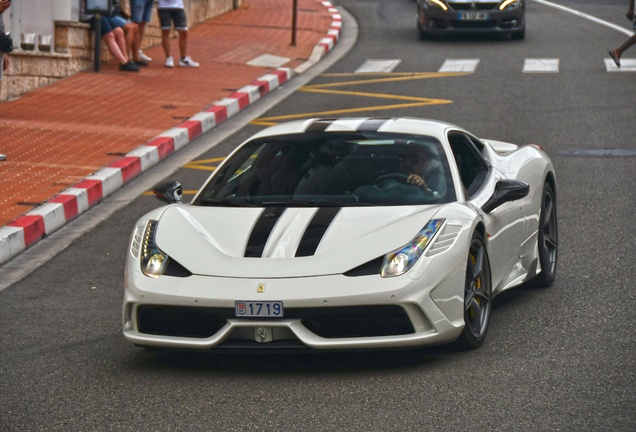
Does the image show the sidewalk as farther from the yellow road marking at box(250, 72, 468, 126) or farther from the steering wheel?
the steering wheel

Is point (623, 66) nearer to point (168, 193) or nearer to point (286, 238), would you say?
point (168, 193)

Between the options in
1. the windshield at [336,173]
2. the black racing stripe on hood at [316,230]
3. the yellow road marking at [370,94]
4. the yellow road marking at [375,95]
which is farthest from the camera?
the yellow road marking at [375,95]

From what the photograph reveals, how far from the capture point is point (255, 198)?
5535 millimetres

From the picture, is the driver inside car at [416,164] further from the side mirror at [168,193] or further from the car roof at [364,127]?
the side mirror at [168,193]

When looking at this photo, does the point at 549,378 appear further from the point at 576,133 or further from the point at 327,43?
the point at 327,43

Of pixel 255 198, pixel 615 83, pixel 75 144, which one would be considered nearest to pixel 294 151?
pixel 255 198

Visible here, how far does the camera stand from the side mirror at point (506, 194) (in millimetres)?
5523

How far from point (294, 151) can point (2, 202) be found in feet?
12.7

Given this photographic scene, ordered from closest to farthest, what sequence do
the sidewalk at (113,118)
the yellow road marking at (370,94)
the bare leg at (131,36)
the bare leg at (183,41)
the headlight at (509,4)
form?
the sidewalk at (113,118), the yellow road marking at (370,94), the bare leg at (131,36), the bare leg at (183,41), the headlight at (509,4)

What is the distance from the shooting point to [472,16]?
19.8 metres

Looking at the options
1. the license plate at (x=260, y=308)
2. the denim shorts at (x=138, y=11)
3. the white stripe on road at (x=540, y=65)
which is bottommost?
the license plate at (x=260, y=308)

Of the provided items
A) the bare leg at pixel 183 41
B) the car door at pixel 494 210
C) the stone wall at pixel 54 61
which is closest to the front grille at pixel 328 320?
the car door at pixel 494 210

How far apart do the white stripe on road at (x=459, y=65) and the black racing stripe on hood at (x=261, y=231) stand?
12275 millimetres

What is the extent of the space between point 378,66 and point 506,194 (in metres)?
12.5
